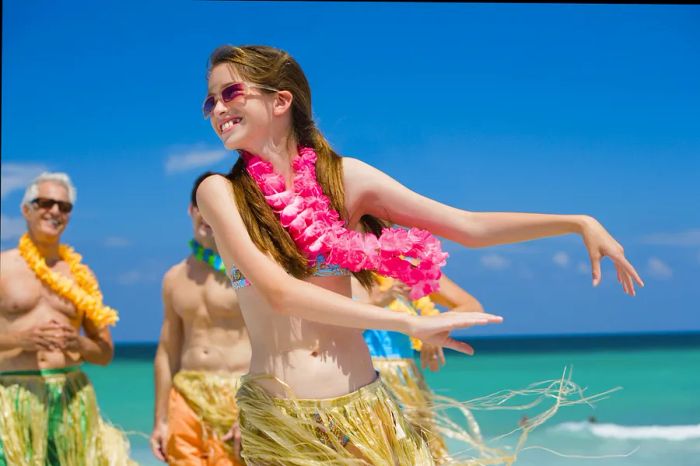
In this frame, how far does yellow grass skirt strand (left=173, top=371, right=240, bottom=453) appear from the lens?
5.05 m

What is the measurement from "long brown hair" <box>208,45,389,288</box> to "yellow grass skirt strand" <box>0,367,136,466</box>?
2.62 meters

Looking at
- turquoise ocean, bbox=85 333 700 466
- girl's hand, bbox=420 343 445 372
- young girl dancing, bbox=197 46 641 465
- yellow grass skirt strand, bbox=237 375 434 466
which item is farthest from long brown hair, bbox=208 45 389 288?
girl's hand, bbox=420 343 445 372

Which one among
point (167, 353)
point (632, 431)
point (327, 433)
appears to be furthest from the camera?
point (632, 431)

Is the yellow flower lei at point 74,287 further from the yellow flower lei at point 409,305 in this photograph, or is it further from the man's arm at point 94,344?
the yellow flower lei at point 409,305

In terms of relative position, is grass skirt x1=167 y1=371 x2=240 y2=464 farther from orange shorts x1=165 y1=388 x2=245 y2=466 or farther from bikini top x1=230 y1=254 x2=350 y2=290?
bikini top x1=230 y1=254 x2=350 y2=290

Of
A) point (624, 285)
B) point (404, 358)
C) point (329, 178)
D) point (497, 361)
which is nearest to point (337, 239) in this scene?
point (329, 178)

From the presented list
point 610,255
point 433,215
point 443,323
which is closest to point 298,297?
point 443,323

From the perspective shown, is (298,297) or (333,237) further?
(333,237)

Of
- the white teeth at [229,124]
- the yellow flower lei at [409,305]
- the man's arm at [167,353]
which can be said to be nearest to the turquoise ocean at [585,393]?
the man's arm at [167,353]

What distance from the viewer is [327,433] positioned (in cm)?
242

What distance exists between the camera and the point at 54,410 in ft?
16.0

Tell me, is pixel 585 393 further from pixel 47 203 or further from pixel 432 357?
pixel 432 357

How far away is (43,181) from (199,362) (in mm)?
1153

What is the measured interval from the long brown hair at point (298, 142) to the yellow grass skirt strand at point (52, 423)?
8.60 feet
